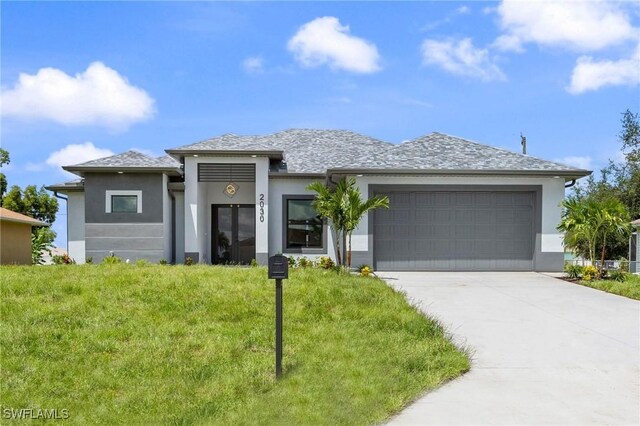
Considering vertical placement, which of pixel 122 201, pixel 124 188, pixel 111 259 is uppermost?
pixel 124 188

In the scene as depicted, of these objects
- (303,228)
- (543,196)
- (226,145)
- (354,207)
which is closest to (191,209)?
(226,145)

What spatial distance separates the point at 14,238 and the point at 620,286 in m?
20.0

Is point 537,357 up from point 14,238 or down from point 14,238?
down

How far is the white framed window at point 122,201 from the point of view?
58.6ft

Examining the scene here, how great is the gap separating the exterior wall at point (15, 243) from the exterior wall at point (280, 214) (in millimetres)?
9462

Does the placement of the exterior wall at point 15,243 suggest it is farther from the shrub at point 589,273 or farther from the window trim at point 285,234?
the shrub at point 589,273

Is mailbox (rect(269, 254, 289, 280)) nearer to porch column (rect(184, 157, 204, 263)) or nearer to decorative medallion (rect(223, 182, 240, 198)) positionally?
porch column (rect(184, 157, 204, 263))

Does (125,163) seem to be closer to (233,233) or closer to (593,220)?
(233,233)

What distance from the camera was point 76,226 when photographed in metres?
19.4

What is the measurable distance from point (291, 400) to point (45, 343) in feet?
12.4

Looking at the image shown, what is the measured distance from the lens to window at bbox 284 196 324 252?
18734 millimetres

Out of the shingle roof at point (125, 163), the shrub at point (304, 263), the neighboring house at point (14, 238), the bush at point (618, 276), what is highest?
the shingle roof at point (125, 163)

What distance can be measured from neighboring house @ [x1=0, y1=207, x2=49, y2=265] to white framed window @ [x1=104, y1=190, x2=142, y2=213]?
3698 millimetres

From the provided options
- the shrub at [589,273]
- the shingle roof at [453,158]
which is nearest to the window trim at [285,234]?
the shingle roof at [453,158]
